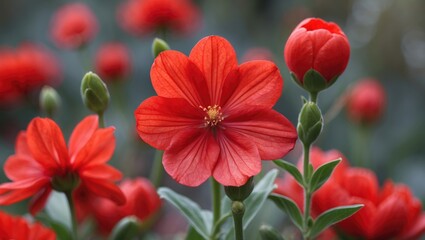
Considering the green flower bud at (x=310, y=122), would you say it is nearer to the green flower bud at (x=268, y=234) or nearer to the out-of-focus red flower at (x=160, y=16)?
the green flower bud at (x=268, y=234)

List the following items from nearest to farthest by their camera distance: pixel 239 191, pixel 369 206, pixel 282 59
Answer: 1. pixel 239 191
2. pixel 369 206
3. pixel 282 59

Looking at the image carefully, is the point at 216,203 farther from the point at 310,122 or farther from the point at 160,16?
the point at 160,16

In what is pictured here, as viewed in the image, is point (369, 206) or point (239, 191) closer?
point (239, 191)

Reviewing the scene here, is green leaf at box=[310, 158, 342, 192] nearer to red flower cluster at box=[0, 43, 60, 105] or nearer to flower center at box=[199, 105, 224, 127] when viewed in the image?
flower center at box=[199, 105, 224, 127]

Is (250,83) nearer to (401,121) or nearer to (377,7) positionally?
(401,121)

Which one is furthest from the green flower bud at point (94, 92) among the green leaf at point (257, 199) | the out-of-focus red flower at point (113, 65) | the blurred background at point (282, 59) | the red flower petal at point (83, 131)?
the blurred background at point (282, 59)

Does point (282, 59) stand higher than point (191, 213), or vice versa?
point (191, 213)

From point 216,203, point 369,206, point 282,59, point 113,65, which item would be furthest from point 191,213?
point 282,59

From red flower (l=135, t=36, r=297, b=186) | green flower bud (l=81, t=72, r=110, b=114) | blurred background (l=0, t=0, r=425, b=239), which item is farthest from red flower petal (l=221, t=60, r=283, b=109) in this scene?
blurred background (l=0, t=0, r=425, b=239)
